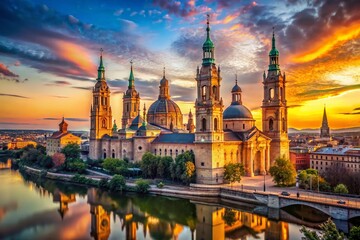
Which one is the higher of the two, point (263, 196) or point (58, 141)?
point (58, 141)

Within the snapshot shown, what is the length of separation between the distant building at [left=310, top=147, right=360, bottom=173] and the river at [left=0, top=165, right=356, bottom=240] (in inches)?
895

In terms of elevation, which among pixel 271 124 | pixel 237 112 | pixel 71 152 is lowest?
pixel 71 152

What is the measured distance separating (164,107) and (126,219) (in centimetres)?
4174

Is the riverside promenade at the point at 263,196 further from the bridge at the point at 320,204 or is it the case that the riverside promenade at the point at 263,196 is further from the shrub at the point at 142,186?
the shrub at the point at 142,186

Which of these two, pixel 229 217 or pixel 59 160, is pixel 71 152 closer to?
pixel 59 160

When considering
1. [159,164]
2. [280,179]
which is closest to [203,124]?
[159,164]

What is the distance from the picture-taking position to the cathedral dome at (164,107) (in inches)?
3132

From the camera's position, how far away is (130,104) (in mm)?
88375

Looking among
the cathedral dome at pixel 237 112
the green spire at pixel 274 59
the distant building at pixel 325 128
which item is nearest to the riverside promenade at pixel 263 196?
the cathedral dome at pixel 237 112

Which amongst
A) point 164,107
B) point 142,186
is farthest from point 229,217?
point 164,107

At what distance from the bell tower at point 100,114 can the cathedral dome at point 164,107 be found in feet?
35.5

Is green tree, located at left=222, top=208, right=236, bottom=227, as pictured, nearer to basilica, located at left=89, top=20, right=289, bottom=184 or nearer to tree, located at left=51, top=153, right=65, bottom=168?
basilica, located at left=89, top=20, right=289, bottom=184

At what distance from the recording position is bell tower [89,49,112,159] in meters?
79.8

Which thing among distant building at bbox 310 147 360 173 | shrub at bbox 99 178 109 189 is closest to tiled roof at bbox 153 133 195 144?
shrub at bbox 99 178 109 189
